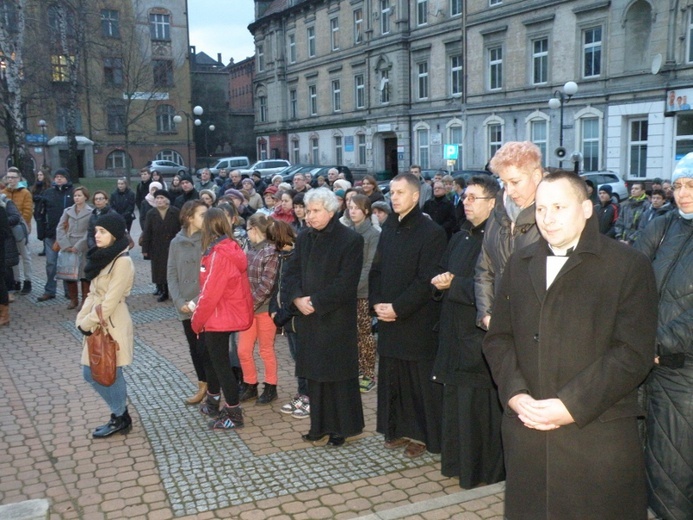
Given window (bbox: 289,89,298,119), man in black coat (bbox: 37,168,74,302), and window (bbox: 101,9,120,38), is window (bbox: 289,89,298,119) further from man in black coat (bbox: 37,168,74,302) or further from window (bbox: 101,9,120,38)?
man in black coat (bbox: 37,168,74,302)

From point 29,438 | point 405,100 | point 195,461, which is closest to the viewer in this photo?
point 195,461

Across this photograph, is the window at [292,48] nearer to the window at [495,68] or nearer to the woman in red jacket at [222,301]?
the window at [495,68]

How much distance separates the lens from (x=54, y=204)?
12.0 metres

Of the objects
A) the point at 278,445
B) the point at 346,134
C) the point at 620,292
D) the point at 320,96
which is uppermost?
the point at 320,96

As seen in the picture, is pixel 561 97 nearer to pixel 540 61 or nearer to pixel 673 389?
pixel 540 61

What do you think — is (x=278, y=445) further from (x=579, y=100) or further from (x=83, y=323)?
(x=579, y=100)

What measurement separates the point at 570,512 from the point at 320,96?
4632 centimetres

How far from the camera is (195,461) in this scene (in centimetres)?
515

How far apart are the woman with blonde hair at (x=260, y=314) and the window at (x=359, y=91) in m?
37.5

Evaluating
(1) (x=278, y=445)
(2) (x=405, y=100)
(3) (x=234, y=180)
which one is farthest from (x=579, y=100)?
(1) (x=278, y=445)

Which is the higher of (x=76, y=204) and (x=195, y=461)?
(x=76, y=204)

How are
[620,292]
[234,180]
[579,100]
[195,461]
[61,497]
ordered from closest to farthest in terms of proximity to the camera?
[620,292] < [61,497] < [195,461] < [234,180] < [579,100]

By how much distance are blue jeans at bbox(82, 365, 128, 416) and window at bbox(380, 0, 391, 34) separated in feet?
121

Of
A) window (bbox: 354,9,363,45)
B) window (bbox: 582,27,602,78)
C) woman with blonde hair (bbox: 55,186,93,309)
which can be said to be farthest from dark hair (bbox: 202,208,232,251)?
window (bbox: 354,9,363,45)
